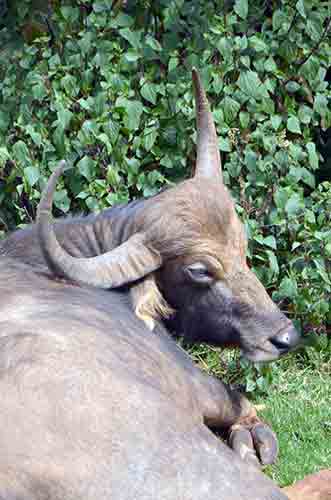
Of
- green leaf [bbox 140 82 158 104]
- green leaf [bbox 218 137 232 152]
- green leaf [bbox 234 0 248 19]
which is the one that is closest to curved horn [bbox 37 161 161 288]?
green leaf [bbox 218 137 232 152]

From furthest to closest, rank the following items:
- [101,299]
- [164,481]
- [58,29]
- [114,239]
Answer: [58,29], [114,239], [101,299], [164,481]

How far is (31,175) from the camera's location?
6.52 meters

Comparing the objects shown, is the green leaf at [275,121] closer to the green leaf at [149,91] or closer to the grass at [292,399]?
the green leaf at [149,91]

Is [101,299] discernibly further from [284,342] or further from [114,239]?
[284,342]

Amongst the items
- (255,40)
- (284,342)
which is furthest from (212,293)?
(255,40)

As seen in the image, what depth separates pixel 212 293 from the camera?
4.91 m

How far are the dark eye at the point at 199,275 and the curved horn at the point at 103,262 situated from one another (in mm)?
150

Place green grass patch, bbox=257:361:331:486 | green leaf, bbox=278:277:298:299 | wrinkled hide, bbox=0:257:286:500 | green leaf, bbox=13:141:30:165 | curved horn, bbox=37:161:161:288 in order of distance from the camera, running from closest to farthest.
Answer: wrinkled hide, bbox=0:257:286:500 < curved horn, bbox=37:161:161:288 < green grass patch, bbox=257:361:331:486 < green leaf, bbox=278:277:298:299 < green leaf, bbox=13:141:30:165

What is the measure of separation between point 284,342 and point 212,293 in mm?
413

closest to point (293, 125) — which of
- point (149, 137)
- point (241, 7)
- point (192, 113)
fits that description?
point (192, 113)

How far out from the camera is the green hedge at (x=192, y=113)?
6.41 m

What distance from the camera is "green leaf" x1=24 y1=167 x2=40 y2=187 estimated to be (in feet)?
21.4

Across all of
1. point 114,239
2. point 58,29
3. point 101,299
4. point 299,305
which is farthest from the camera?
point 58,29

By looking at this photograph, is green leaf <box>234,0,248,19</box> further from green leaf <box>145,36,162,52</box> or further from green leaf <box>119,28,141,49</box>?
green leaf <box>119,28,141,49</box>
